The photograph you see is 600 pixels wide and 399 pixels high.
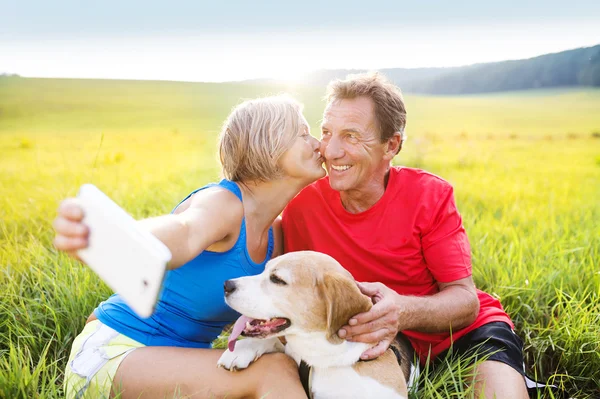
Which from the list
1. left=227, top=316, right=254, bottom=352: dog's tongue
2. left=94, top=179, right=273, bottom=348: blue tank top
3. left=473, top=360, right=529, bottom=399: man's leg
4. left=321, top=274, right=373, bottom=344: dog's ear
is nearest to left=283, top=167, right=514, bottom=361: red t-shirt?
left=473, top=360, right=529, bottom=399: man's leg

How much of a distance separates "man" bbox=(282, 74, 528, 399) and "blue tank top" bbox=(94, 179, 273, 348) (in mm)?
681

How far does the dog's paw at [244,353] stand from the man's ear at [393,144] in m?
1.41

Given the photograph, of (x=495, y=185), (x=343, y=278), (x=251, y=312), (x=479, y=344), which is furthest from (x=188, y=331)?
(x=495, y=185)

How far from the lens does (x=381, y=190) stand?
331 centimetres

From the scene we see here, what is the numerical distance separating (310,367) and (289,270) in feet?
1.65

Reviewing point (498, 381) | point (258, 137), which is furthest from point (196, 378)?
point (498, 381)

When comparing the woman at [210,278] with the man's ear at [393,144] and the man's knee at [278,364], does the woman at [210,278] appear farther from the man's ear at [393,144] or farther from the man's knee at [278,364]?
the man's ear at [393,144]

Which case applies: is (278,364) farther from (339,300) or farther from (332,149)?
(332,149)

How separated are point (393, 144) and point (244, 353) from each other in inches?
64.5

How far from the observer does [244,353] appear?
247 centimetres

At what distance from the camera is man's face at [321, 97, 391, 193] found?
10.5ft

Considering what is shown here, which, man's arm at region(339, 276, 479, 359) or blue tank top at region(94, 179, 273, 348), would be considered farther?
blue tank top at region(94, 179, 273, 348)

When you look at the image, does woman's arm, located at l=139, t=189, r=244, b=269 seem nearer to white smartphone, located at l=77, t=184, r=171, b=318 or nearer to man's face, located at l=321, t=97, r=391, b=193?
white smartphone, located at l=77, t=184, r=171, b=318

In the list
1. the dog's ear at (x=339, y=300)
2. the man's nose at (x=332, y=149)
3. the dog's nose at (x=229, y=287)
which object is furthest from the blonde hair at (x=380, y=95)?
the dog's nose at (x=229, y=287)
